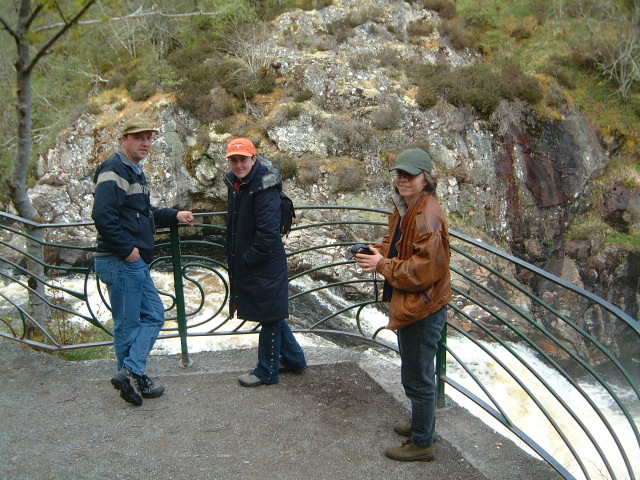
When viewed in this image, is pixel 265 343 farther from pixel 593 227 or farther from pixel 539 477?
pixel 593 227

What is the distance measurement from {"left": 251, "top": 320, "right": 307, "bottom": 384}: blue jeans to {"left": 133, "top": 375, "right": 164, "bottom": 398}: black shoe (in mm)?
708

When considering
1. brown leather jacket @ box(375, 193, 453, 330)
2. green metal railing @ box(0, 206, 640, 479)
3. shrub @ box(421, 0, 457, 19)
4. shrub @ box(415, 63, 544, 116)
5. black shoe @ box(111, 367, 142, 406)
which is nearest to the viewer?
brown leather jacket @ box(375, 193, 453, 330)

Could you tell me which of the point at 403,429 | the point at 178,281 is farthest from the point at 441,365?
the point at 178,281

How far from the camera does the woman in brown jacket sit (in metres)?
2.88

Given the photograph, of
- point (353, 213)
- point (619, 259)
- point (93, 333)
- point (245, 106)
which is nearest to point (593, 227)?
point (619, 259)

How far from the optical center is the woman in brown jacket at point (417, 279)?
9.46ft

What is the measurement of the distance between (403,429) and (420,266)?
129 cm

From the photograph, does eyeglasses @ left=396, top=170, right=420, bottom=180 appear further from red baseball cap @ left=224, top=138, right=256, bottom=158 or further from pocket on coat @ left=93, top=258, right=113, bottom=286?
pocket on coat @ left=93, top=258, right=113, bottom=286

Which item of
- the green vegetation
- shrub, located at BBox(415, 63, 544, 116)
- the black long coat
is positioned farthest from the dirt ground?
shrub, located at BBox(415, 63, 544, 116)

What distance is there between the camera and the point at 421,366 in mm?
3127

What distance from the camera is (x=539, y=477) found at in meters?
3.25

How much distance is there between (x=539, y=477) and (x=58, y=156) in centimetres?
1578

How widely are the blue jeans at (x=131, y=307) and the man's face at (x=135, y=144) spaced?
70 cm

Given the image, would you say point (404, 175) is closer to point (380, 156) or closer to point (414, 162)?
point (414, 162)
